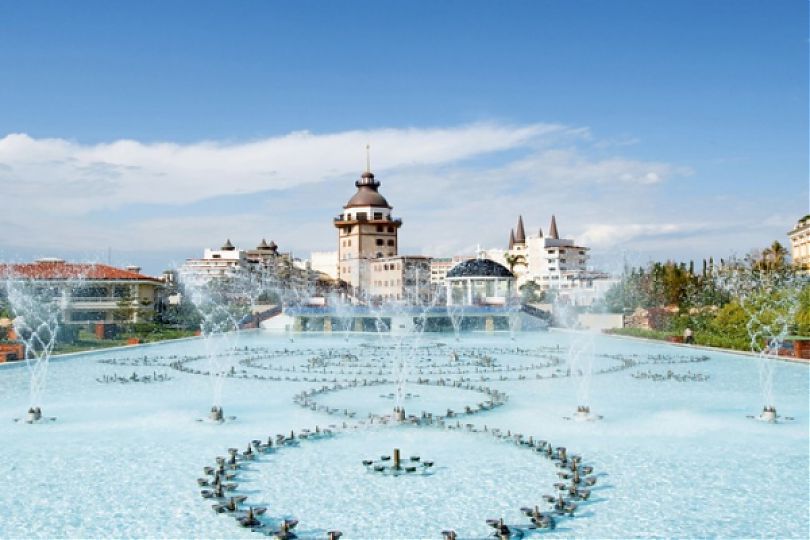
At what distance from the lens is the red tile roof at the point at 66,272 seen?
40.8 metres

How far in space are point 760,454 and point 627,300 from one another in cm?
4371

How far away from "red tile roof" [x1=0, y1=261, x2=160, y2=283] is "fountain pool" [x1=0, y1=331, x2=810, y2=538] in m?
20.4

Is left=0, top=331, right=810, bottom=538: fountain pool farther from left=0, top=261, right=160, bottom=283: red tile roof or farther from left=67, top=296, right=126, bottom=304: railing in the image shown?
left=0, top=261, right=160, bottom=283: red tile roof

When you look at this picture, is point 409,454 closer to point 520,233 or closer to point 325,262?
point 325,262

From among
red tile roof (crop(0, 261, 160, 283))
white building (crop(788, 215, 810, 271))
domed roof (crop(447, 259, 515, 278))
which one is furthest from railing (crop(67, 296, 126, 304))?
white building (crop(788, 215, 810, 271))

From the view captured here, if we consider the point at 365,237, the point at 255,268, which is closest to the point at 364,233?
the point at 365,237

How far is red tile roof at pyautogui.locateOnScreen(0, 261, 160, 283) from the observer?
40781mm

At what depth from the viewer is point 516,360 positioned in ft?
89.5

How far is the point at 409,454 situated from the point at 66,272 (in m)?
35.5

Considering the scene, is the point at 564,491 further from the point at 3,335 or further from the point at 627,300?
the point at 627,300

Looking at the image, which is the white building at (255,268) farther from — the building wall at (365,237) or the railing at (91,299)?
the railing at (91,299)

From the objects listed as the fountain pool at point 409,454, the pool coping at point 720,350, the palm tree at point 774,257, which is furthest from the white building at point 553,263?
the fountain pool at point 409,454

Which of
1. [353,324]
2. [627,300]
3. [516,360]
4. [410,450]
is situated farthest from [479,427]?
[627,300]

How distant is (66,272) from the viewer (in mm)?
41469
